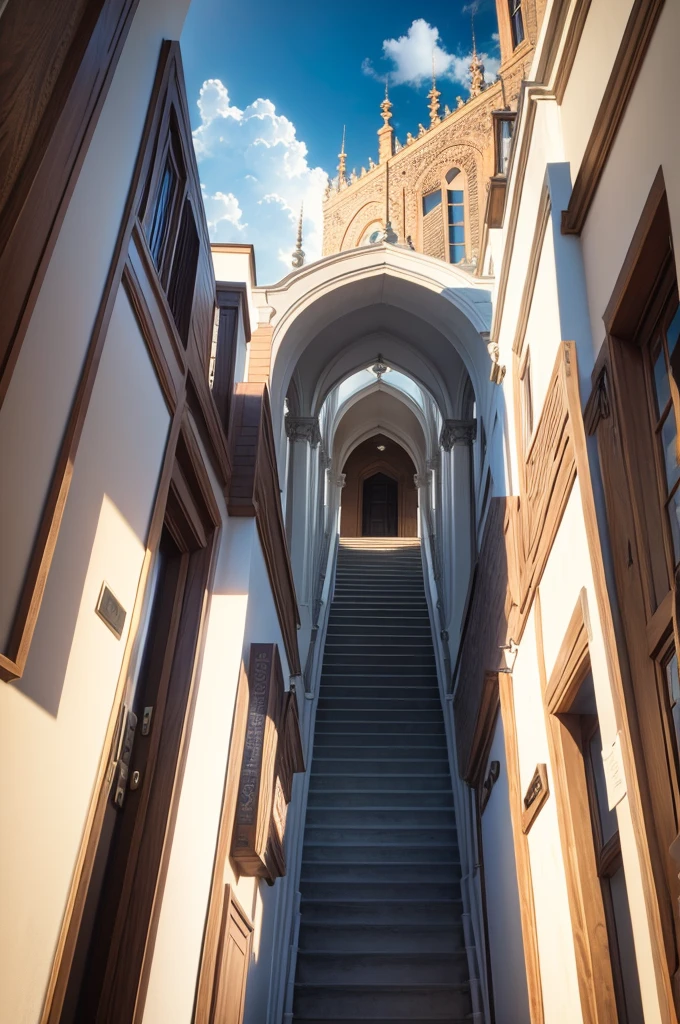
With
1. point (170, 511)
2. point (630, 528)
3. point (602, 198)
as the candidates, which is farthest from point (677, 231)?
point (170, 511)

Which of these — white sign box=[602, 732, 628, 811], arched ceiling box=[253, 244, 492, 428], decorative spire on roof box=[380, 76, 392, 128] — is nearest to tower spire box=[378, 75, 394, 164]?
decorative spire on roof box=[380, 76, 392, 128]

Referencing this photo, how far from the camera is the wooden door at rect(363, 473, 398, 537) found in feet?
72.2

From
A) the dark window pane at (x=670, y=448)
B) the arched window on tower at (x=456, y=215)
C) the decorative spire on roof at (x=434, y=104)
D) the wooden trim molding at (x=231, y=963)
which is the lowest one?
the wooden trim molding at (x=231, y=963)

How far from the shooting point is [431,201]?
23250 mm

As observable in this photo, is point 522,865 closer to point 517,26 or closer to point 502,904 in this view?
point 502,904

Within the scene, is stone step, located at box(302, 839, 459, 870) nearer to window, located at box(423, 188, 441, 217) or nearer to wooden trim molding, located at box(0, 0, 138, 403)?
wooden trim molding, located at box(0, 0, 138, 403)

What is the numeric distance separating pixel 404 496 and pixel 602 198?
18.3m

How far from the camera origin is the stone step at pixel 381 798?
8.69 metres

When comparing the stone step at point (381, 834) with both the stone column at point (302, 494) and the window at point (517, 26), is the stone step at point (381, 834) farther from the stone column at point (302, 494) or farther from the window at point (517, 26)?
the window at point (517, 26)

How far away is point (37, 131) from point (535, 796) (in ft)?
13.0

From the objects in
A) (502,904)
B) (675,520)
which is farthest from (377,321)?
(675,520)

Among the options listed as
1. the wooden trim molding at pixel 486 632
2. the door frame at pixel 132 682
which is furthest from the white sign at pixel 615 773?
the wooden trim molding at pixel 486 632

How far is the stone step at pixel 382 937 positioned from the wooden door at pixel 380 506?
14813 millimetres

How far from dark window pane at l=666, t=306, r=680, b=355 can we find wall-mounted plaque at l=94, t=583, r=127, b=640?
7.03ft
